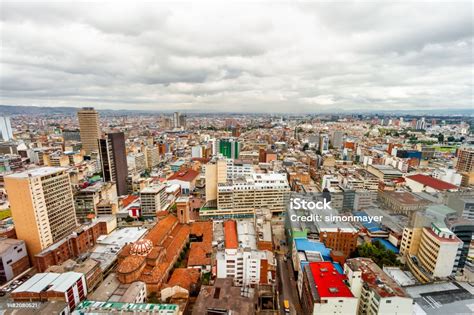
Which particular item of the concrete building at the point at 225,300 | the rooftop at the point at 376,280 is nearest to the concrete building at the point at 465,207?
the rooftop at the point at 376,280

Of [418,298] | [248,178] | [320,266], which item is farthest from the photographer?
[248,178]

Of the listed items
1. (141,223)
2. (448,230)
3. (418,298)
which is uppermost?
(448,230)

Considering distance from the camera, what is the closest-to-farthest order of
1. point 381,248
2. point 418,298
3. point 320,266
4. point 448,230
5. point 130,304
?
point 130,304, point 418,298, point 320,266, point 448,230, point 381,248

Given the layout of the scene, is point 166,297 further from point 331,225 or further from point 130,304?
point 331,225

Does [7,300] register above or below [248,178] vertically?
below

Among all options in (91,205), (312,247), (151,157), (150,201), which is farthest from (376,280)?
(151,157)

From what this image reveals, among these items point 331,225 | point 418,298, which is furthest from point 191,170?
point 418,298

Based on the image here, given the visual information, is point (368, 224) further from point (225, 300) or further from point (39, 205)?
point (39, 205)
